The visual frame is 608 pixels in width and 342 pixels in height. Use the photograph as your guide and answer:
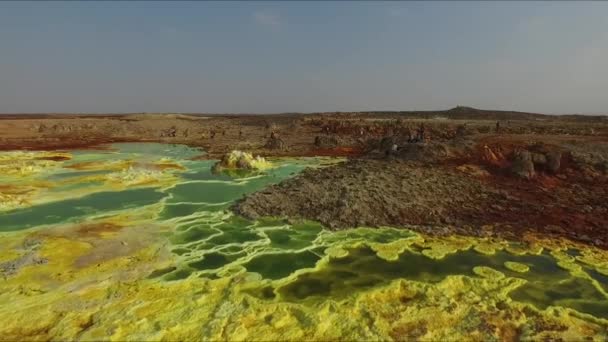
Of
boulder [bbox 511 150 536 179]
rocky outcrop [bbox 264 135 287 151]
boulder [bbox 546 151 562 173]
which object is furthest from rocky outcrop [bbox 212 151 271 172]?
boulder [bbox 546 151 562 173]

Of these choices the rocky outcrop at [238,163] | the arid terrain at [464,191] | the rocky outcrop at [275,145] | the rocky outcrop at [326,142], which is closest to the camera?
the arid terrain at [464,191]

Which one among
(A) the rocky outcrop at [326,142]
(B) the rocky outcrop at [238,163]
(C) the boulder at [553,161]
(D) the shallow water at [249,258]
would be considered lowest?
(D) the shallow water at [249,258]

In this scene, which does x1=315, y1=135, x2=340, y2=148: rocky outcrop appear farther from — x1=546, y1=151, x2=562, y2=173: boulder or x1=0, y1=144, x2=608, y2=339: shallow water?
x1=0, y1=144, x2=608, y2=339: shallow water

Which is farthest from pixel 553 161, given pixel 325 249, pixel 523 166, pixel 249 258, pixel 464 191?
pixel 249 258

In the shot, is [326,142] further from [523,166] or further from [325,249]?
[325,249]

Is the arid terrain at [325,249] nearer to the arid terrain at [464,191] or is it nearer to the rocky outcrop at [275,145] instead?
the arid terrain at [464,191]

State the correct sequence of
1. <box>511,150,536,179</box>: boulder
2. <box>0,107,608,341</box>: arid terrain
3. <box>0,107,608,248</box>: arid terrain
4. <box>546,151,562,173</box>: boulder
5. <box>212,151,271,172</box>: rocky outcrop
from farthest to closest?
<box>212,151,271,172</box>: rocky outcrop, <box>546,151,562,173</box>: boulder, <box>511,150,536,179</box>: boulder, <box>0,107,608,248</box>: arid terrain, <box>0,107,608,341</box>: arid terrain

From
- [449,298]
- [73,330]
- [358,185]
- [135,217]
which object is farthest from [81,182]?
[449,298]

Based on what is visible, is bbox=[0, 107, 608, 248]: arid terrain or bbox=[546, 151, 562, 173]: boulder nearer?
bbox=[0, 107, 608, 248]: arid terrain

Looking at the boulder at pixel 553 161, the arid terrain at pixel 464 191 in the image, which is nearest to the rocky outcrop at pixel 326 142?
the arid terrain at pixel 464 191

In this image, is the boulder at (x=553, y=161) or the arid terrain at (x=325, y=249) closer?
the arid terrain at (x=325, y=249)
